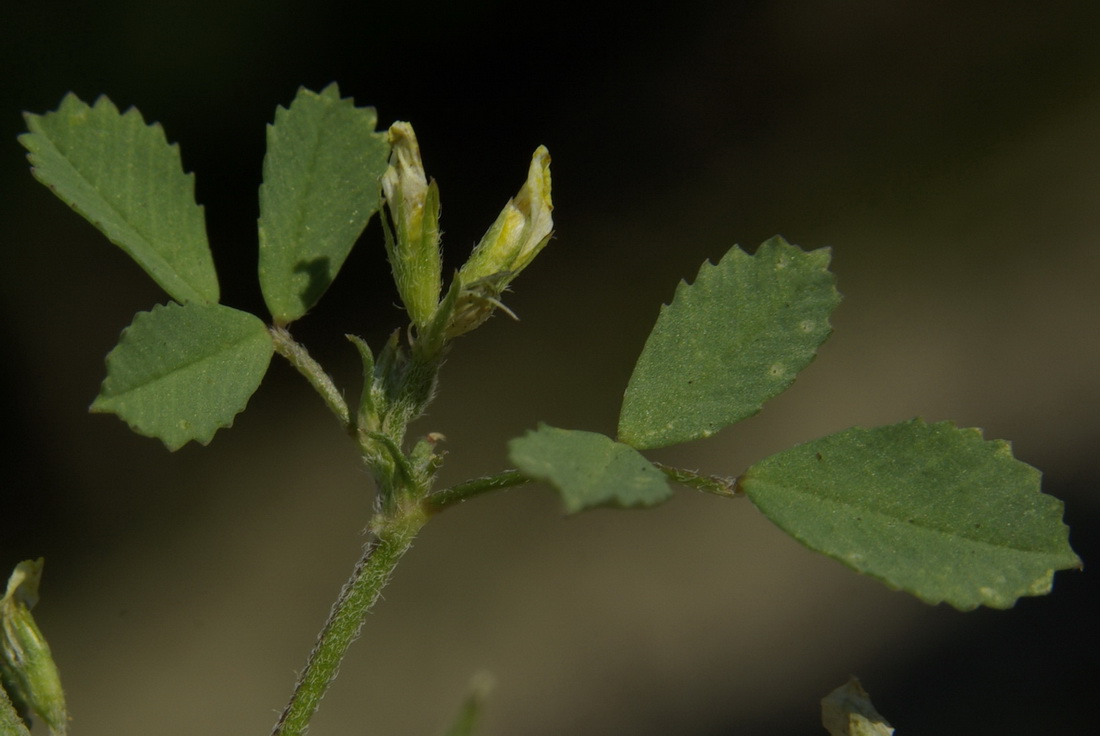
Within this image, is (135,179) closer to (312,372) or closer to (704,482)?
(312,372)

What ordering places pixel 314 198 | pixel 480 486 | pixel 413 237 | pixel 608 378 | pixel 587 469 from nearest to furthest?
pixel 587 469 → pixel 480 486 → pixel 413 237 → pixel 314 198 → pixel 608 378

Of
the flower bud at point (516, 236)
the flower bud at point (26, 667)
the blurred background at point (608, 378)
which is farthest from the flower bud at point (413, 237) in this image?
the blurred background at point (608, 378)

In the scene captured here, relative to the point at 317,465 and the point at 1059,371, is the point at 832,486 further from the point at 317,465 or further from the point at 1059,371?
the point at 1059,371

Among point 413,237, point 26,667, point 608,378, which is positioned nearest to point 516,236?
point 413,237

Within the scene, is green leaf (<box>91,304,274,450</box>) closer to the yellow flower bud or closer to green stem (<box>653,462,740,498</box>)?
the yellow flower bud

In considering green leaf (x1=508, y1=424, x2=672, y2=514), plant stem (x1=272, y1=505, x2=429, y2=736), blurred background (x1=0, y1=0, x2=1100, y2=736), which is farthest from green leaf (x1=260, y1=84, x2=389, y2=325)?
blurred background (x1=0, y1=0, x2=1100, y2=736)
